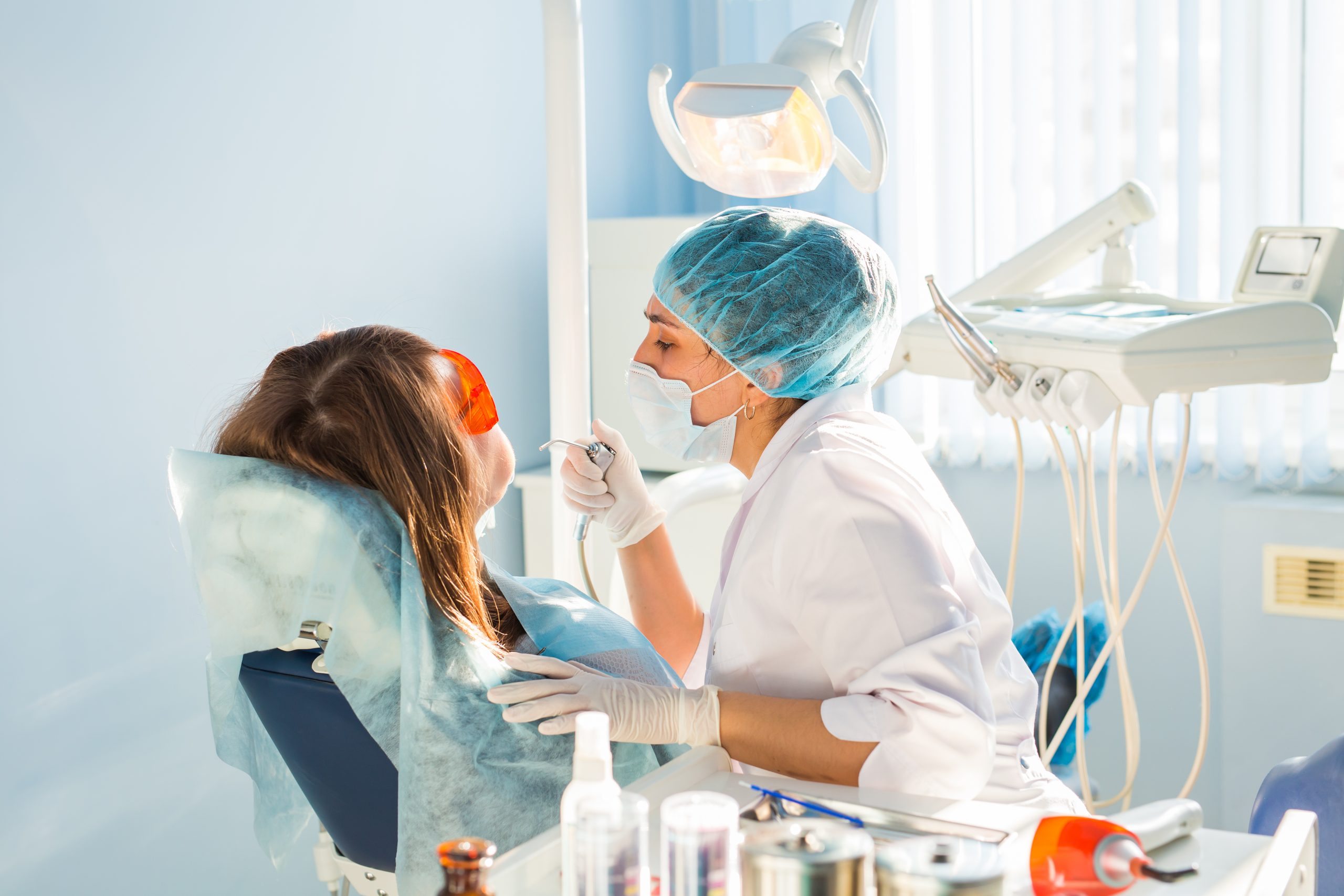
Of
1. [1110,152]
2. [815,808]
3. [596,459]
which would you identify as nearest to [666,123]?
[596,459]

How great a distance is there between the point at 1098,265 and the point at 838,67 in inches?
52.7

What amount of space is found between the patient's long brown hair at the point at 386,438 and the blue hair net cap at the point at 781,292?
0.33 metres

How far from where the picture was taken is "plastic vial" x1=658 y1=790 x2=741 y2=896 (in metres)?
0.69

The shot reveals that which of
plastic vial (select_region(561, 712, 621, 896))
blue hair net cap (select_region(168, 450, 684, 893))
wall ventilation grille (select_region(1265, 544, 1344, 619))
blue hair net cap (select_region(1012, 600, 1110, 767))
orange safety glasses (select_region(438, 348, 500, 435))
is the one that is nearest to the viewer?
plastic vial (select_region(561, 712, 621, 896))

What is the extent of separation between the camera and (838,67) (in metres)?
1.44

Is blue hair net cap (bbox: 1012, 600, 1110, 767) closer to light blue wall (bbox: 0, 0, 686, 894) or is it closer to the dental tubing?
the dental tubing

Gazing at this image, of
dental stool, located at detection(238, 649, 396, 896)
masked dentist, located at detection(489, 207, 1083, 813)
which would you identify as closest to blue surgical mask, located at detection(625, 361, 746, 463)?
masked dentist, located at detection(489, 207, 1083, 813)

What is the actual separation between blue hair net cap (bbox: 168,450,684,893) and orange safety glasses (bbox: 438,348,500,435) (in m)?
0.17

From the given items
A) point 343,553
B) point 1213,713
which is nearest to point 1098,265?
point 1213,713

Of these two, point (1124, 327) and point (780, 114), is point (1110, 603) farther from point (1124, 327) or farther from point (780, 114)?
point (780, 114)

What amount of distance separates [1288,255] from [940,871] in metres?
1.52

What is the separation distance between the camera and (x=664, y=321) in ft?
4.78

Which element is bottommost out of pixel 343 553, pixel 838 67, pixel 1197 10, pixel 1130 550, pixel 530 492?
pixel 1130 550

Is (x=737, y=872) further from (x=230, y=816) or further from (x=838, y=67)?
(x=230, y=816)
